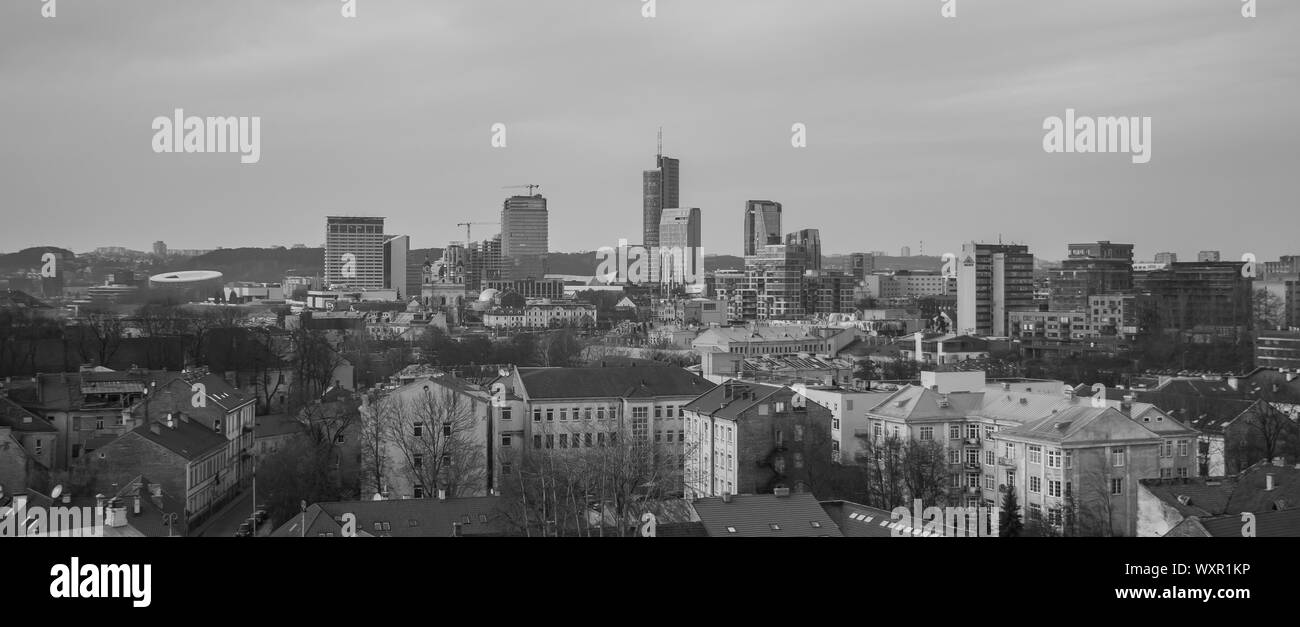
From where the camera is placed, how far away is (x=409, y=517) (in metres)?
12.8

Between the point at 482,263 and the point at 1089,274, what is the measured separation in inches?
3062

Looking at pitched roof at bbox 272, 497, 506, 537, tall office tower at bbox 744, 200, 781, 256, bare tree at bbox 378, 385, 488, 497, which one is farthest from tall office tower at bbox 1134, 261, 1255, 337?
tall office tower at bbox 744, 200, 781, 256

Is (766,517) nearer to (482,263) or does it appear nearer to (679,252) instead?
(679,252)

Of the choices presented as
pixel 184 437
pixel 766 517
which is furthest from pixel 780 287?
pixel 766 517

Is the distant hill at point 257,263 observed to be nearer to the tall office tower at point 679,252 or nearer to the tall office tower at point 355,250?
the tall office tower at point 355,250

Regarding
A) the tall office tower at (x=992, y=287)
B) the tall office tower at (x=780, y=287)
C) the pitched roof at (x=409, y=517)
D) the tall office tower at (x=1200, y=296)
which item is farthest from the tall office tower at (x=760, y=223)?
the pitched roof at (x=409, y=517)

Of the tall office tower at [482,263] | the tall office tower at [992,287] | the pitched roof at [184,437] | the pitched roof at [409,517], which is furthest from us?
the tall office tower at [482,263]

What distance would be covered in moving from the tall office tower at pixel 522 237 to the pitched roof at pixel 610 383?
110958 millimetres

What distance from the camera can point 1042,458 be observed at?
16.3 metres

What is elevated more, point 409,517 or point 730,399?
point 730,399

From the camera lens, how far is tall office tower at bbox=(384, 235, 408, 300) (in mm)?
119062

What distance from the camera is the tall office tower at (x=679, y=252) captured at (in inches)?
5074

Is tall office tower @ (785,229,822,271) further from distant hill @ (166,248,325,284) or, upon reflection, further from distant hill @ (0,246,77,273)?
distant hill @ (0,246,77,273)
